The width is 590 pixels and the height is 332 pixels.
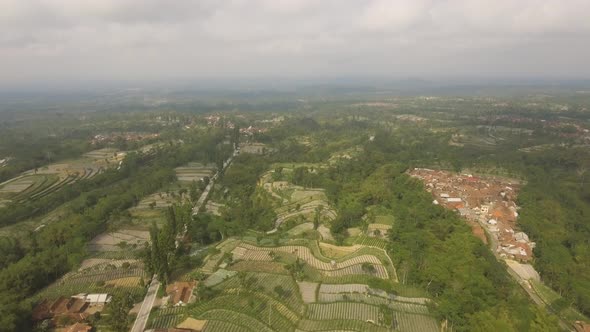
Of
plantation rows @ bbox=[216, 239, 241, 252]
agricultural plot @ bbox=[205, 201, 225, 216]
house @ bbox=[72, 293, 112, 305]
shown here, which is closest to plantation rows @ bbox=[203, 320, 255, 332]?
house @ bbox=[72, 293, 112, 305]

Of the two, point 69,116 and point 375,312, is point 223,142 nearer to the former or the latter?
point 375,312

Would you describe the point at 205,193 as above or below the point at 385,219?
below

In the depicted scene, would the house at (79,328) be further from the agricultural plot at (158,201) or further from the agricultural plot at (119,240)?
the agricultural plot at (158,201)

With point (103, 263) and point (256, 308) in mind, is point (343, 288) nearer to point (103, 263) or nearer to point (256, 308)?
point (256, 308)

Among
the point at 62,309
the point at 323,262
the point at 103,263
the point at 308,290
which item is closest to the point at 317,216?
the point at 323,262

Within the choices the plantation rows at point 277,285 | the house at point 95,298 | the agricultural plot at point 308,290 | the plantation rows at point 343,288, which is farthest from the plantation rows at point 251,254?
the house at point 95,298

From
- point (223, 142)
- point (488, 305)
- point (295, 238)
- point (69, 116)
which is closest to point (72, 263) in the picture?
point (295, 238)
